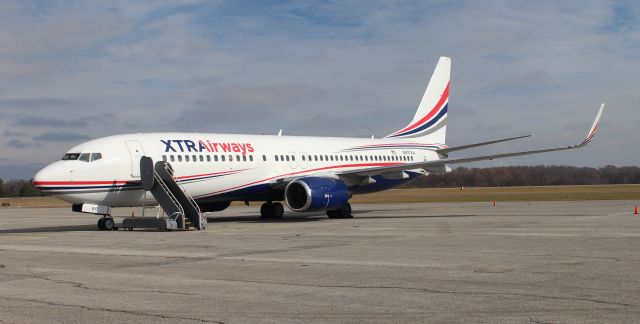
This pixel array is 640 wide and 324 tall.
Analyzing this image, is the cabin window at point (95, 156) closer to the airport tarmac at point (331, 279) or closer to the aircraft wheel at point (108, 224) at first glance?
the aircraft wheel at point (108, 224)

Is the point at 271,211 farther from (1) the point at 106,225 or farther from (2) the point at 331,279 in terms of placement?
(2) the point at 331,279

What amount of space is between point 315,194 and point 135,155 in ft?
22.3

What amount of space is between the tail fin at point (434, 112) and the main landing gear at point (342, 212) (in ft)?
27.1

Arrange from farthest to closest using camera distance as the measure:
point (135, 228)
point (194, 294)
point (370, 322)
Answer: point (135, 228), point (194, 294), point (370, 322)

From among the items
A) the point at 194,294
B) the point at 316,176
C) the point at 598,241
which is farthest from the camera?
the point at 316,176

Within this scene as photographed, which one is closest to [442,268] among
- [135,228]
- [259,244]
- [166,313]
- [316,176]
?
[166,313]

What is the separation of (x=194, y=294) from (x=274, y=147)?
2123 cm

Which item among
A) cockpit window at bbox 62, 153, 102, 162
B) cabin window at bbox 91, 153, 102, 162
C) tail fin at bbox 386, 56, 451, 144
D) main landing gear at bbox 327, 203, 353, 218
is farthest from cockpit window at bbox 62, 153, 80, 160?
tail fin at bbox 386, 56, 451, 144

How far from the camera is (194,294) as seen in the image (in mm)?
9844

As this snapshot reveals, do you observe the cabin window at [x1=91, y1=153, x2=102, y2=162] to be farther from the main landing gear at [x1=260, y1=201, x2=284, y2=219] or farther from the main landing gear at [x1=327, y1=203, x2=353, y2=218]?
the main landing gear at [x1=327, y1=203, x2=353, y2=218]

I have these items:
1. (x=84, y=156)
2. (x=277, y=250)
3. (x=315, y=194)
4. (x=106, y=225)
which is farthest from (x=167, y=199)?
(x=277, y=250)

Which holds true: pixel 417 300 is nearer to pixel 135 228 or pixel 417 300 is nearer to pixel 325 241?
pixel 325 241

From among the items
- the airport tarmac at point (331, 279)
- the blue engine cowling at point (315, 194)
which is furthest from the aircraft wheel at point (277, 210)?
the airport tarmac at point (331, 279)

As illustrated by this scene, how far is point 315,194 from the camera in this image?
27953 mm
